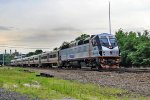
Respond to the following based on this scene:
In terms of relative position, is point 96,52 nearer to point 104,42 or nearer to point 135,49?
point 104,42

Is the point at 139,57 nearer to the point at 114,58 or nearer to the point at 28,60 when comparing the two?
the point at 114,58

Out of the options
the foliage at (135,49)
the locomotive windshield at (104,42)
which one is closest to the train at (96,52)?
the locomotive windshield at (104,42)

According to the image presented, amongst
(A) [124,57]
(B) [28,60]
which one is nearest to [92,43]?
(A) [124,57]

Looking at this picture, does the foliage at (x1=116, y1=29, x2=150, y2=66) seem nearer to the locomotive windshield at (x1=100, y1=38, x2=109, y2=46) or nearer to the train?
the train

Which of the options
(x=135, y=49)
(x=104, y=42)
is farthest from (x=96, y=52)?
(x=135, y=49)

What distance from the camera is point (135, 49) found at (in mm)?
80250

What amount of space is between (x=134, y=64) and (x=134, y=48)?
596 cm

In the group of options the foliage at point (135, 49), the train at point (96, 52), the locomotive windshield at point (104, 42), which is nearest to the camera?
the train at point (96, 52)

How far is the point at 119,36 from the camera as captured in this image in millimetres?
95562

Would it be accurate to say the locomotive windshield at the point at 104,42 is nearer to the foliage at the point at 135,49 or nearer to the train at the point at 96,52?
the train at the point at 96,52

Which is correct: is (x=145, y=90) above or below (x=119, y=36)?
below

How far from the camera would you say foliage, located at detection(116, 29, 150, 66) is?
2886 inches

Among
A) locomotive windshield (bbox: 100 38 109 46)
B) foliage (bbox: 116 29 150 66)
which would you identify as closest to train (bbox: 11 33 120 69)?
locomotive windshield (bbox: 100 38 109 46)

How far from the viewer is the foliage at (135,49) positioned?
2886 inches
